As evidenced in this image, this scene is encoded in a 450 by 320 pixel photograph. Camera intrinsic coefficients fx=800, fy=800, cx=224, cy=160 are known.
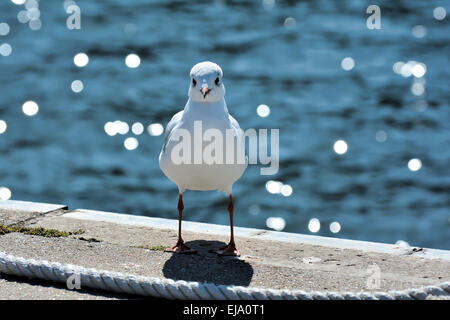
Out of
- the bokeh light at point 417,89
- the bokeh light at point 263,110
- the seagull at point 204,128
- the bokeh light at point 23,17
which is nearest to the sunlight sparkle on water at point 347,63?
the bokeh light at point 417,89

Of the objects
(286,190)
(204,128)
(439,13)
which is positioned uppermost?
(439,13)

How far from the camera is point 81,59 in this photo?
691 inches

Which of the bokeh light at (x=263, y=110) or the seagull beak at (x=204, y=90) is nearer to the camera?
the seagull beak at (x=204, y=90)

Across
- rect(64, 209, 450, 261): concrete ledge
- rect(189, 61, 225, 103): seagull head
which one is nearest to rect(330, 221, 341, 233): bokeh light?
rect(64, 209, 450, 261): concrete ledge

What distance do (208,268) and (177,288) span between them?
0.72 m

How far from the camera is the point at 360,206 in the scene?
36.9ft

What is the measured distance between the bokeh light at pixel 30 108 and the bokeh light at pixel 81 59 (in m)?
2.37

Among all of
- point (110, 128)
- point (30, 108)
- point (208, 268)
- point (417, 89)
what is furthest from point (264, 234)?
point (417, 89)

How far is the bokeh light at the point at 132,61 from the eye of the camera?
17.1 meters

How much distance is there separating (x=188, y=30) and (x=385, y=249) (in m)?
14.2

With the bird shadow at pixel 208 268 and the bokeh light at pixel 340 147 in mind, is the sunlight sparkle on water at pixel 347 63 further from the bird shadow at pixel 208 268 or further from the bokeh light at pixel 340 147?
the bird shadow at pixel 208 268

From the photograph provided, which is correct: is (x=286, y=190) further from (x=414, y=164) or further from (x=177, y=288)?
(x=177, y=288)

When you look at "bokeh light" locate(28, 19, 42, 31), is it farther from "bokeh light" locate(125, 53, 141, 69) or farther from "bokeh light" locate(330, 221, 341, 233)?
"bokeh light" locate(330, 221, 341, 233)
